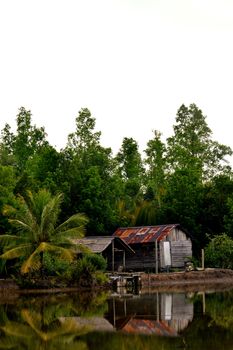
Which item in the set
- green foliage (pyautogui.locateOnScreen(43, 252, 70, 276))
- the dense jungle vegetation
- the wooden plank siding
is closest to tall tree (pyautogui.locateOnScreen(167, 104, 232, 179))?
the dense jungle vegetation

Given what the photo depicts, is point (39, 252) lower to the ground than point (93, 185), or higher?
lower

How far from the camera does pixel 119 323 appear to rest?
19.7m

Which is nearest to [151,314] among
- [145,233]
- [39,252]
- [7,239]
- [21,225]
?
[39,252]

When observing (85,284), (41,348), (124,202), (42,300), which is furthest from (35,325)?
(124,202)

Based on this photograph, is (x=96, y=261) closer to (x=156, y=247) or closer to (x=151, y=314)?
(x=156, y=247)

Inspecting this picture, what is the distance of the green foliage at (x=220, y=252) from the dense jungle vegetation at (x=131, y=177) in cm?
128

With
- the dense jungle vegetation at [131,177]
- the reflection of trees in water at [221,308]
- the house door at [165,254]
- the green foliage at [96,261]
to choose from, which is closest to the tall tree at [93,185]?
the dense jungle vegetation at [131,177]

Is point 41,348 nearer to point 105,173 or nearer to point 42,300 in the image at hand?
point 42,300

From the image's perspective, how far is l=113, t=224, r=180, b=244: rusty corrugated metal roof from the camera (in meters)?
44.2

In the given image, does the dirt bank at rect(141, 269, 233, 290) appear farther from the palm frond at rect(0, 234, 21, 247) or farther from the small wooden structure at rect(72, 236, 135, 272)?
the palm frond at rect(0, 234, 21, 247)

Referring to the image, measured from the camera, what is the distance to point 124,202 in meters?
53.9

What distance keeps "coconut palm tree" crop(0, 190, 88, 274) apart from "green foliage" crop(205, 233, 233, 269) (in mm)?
13831

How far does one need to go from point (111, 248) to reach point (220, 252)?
326 inches

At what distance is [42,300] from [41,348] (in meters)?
14.7
